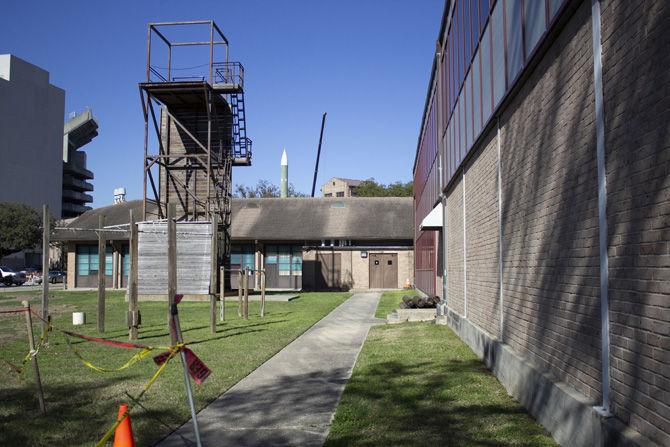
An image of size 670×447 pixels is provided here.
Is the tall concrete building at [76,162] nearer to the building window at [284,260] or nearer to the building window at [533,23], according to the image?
the building window at [284,260]

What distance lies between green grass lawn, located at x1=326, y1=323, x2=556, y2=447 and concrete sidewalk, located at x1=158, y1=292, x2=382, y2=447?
10.2 inches

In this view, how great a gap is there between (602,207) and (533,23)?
3.07 meters

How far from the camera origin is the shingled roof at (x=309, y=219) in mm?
38750

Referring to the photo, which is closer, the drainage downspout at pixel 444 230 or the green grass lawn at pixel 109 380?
the green grass lawn at pixel 109 380

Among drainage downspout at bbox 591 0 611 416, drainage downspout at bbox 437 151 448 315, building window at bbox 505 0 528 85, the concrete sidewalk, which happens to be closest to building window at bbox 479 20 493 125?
building window at bbox 505 0 528 85

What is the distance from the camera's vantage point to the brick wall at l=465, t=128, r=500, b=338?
31.0ft

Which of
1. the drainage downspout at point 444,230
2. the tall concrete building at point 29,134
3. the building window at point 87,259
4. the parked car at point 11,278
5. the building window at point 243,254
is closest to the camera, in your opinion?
the drainage downspout at point 444,230

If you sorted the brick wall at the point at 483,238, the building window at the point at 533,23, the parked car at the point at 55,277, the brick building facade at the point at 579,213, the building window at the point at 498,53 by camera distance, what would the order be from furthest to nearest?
1. the parked car at the point at 55,277
2. the brick wall at the point at 483,238
3. the building window at the point at 498,53
4. the building window at the point at 533,23
5. the brick building facade at the point at 579,213

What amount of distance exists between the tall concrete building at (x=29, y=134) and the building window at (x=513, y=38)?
8027 cm

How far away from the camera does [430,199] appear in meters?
22.7

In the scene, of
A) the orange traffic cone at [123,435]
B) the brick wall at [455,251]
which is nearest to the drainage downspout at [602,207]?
the orange traffic cone at [123,435]

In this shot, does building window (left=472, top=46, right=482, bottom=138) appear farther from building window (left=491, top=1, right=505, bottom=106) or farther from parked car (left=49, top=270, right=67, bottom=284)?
parked car (left=49, top=270, right=67, bottom=284)

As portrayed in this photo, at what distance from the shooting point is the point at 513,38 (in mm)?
8016

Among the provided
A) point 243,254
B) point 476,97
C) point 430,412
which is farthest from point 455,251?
point 243,254
